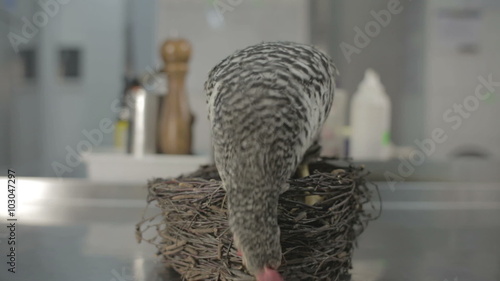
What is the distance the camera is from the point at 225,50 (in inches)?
98.9

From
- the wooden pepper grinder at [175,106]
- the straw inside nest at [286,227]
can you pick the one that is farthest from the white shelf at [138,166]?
the straw inside nest at [286,227]

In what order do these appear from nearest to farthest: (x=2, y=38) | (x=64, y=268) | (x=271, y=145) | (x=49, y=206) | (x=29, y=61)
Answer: (x=271, y=145)
(x=64, y=268)
(x=49, y=206)
(x=2, y=38)
(x=29, y=61)

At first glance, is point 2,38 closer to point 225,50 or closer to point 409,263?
point 225,50

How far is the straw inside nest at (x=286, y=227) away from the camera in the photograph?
40 cm

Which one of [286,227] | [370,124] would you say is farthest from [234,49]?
[286,227]

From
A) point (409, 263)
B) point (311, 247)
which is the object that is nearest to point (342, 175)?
point (311, 247)

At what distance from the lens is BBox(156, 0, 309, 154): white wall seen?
8.00 ft

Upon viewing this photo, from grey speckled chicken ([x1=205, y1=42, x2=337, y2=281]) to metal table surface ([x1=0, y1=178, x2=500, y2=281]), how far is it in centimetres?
20

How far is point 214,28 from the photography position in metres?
2.52

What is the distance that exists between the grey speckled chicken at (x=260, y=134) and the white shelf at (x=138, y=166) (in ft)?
2.46

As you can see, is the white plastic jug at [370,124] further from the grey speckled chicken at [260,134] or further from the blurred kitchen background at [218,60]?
the grey speckled chicken at [260,134]

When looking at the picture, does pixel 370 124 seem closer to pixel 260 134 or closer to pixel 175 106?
pixel 175 106

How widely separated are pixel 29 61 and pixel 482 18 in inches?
97.3

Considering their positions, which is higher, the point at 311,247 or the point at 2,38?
the point at 2,38
